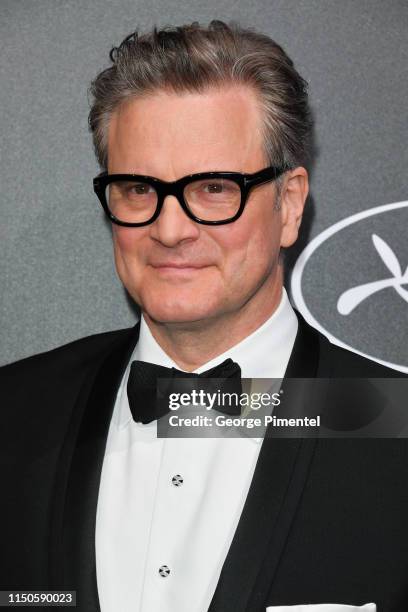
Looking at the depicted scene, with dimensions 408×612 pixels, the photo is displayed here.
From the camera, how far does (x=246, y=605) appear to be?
64.6 inches

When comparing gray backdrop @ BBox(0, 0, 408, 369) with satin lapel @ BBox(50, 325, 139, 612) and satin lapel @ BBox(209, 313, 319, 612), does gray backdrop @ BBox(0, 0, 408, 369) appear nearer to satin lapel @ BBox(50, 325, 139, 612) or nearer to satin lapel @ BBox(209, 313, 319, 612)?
Result: satin lapel @ BBox(50, 325, 139, 612)

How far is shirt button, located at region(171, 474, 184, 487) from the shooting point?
1.82m

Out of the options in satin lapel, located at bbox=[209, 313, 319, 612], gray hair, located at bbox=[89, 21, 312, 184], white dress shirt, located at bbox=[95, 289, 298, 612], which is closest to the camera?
satin lapel, located at bbox=[209, 313, 319, 612]

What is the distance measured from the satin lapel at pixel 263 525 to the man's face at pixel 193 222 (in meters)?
0.35

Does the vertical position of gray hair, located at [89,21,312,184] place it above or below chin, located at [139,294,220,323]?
above

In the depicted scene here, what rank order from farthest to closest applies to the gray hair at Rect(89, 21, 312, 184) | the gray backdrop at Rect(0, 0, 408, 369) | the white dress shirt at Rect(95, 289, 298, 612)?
the gray backdrop at Rect(0, 0, 408, 369), the gray hair at Rect(89, 21, 312, 184), the white dress shirt at Rect(95, 289, 298, 612)

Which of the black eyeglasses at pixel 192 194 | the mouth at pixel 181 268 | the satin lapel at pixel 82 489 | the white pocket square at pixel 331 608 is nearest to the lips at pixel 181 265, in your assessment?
the mouth at pixel 181 268

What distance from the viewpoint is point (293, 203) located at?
2.02 metres

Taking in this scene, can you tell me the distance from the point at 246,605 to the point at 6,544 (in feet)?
2.05

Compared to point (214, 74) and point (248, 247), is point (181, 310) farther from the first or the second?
point (214, 74)

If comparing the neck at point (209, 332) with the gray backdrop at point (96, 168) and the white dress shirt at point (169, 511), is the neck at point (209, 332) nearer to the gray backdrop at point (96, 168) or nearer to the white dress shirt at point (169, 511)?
the white dress shirt at point (169, 511)

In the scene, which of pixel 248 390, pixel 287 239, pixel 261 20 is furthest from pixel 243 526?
pixel 261 20

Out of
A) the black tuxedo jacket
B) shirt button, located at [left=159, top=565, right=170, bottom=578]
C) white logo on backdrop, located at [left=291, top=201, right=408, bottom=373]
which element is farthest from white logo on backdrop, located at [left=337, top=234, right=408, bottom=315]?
shirt button, located at [left=159, top=565, right=170, bottom=578]

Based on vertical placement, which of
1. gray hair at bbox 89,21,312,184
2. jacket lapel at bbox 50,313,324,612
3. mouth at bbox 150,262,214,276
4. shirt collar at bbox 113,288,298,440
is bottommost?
jacket lapel at bbox 50,313,324,612
